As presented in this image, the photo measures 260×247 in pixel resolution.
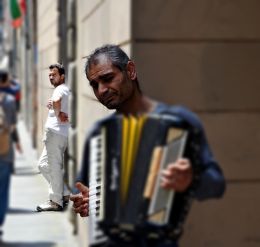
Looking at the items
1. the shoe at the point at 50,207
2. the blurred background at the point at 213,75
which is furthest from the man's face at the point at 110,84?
the blurred background at the point at 213,75

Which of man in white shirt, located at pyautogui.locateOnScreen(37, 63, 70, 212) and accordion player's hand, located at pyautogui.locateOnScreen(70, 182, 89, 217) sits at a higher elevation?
man in white shirt, located at pyautogui.locateOnScreen(37, 63, 70, 212)

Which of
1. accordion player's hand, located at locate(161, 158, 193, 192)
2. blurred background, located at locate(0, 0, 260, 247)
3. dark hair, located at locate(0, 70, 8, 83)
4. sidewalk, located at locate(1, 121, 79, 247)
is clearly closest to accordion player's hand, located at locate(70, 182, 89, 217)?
accordion player's hand, located at locate(161, 158, 193, 192)

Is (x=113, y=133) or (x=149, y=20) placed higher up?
(x=149, y=20)

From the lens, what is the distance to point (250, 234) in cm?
573

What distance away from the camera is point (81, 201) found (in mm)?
1206

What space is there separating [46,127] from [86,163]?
6.8 inches

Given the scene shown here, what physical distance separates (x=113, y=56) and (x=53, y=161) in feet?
0.65

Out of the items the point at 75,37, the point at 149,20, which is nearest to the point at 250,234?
the point at 149,20

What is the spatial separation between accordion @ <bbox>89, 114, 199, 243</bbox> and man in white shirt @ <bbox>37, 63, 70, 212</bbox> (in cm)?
17

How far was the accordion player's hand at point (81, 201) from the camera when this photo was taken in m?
1.16

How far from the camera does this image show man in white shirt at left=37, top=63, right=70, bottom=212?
3.77ft

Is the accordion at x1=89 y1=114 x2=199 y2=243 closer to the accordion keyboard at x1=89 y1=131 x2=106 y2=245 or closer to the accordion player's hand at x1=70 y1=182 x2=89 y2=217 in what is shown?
the accordion keyboard at x1=89 y1=131 x2=106 y2=245

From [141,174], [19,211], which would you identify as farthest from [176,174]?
[19,211]

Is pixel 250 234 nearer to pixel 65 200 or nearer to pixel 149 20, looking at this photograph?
pixel 149 20
